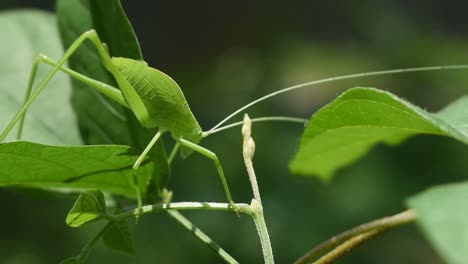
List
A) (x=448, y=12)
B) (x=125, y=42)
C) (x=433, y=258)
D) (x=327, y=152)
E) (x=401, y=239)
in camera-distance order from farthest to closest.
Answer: (x=448, y=12)
(x=433, y=258)
(x=401, y=239)
(x=327, y=152)
(x=125, y=42)

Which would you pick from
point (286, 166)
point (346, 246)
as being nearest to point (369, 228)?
point (346, 246)

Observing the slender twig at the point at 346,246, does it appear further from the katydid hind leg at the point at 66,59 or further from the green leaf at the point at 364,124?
the katydid hind leg at the point at 66,59

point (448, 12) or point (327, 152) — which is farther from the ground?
point (448, 12)

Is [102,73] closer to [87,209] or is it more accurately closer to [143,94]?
[143,94]

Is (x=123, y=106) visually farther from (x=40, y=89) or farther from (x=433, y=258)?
(x=433, y=258)

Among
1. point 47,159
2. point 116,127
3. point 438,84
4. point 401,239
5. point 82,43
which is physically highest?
point 438,84

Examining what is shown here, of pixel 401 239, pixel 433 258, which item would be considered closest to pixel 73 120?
pixel 401 239
